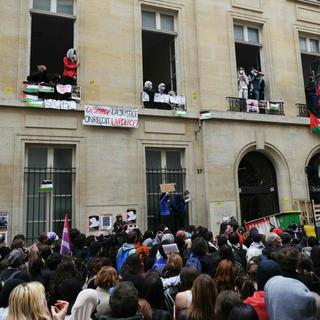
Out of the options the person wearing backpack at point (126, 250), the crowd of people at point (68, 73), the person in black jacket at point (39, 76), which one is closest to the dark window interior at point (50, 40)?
the crowd of people at point (68, 73)

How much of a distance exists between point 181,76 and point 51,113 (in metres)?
4.78

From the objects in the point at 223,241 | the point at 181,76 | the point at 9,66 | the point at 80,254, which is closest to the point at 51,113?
the point at 9,66

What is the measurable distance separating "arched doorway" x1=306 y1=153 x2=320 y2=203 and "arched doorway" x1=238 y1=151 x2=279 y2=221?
1.52m

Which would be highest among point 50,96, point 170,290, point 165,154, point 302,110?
point 302,110

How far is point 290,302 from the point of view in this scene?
2953 mm

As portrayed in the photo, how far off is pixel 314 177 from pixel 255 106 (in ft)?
12.8

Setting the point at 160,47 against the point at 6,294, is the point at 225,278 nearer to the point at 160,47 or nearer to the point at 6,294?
the point at 6,294

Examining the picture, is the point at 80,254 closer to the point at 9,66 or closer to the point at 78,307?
the point at 78,307

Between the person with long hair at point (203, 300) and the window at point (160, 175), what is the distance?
8266mm

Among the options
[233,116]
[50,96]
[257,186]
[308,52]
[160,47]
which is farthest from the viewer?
[308,52]

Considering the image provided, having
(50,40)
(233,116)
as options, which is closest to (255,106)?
(233,116)

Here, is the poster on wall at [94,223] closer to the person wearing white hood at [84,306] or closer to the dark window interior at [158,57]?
the dark window interior at [158,57]

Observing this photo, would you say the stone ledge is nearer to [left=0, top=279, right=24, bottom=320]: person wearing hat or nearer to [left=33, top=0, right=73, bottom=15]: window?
[left=33, top=0, right=73, bottom=15]: window

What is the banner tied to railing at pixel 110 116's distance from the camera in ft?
35.7
